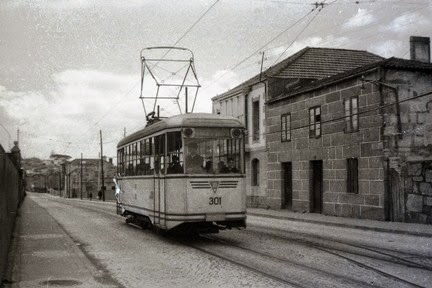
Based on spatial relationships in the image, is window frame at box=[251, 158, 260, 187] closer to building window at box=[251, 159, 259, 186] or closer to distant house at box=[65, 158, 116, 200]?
building window at box=[251, 159, 259, 186]

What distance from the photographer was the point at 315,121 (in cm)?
2647

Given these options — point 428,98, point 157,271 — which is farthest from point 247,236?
point 428,98

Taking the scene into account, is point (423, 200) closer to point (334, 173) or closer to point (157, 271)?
point (334, 173)

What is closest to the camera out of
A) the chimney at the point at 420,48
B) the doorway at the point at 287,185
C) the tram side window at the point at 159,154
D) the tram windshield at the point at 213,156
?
the tram windshield at the point at 213,156

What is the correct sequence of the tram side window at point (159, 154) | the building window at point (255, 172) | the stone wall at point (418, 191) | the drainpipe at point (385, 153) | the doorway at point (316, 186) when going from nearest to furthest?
the tram side window at point (159, 154)
the stone wall at point (418, 191)
the drainpipe at point (385, 153)
the doorway at point (316, 186)
the building window at point (255, 172)

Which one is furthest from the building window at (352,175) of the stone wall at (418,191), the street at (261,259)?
the street at (261,259)

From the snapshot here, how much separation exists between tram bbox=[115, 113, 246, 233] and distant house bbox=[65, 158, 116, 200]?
83.8 m

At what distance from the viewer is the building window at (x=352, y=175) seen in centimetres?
2330

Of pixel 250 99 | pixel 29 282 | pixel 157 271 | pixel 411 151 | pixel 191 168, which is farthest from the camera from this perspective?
pixel 250 99

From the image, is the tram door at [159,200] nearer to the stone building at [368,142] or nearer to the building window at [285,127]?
the stone building at [368,142]

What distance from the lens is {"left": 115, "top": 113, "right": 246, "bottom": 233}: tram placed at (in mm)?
13188

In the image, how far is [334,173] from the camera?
2467 centimetres

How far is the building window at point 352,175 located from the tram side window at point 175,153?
477 inches

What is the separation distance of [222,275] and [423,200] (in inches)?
524
